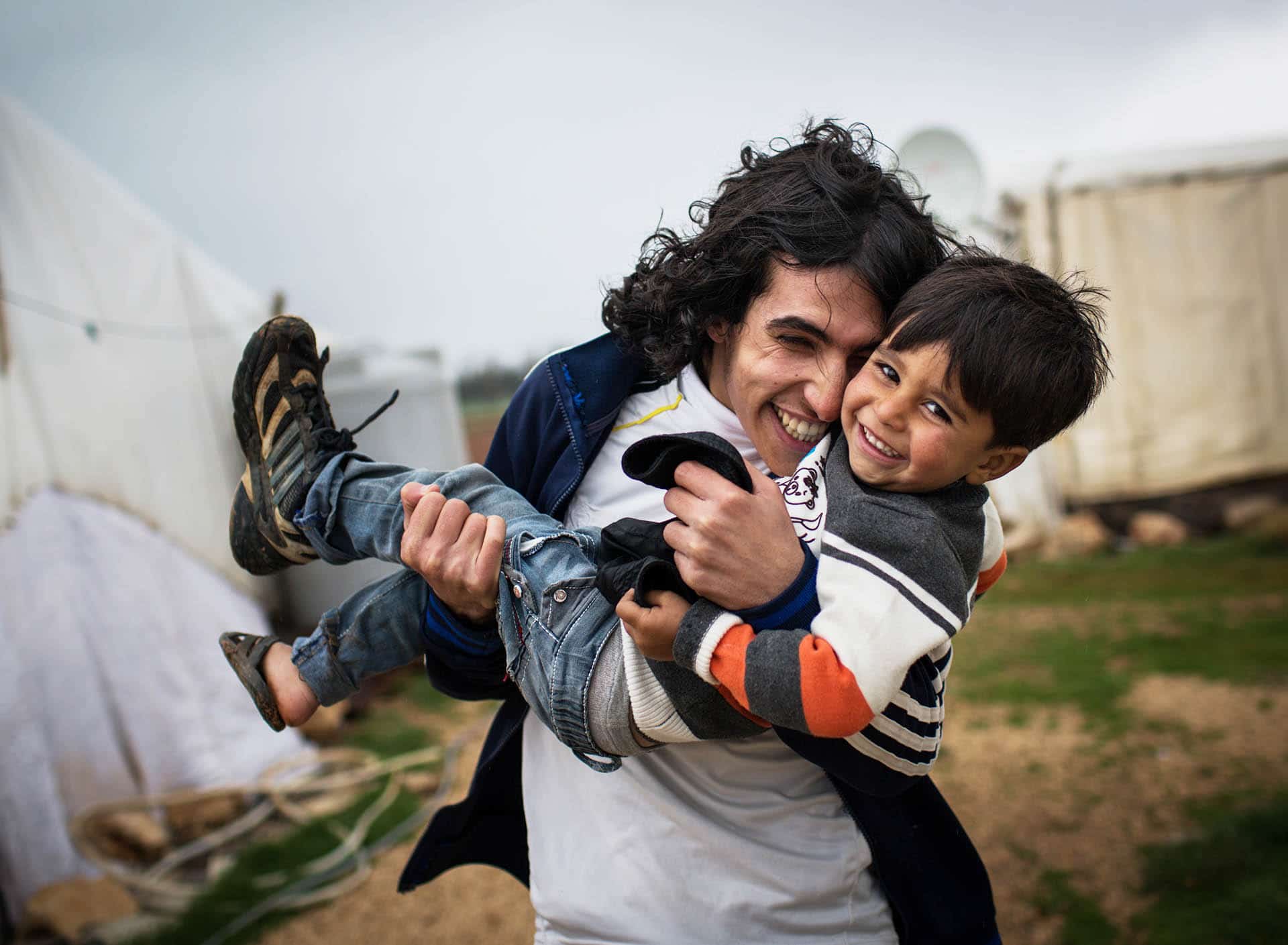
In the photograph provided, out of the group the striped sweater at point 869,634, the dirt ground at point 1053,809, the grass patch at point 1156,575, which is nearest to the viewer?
the striped sweater at point 869,634

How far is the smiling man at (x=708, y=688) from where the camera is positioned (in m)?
1.45

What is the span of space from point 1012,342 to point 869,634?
1.46 feet

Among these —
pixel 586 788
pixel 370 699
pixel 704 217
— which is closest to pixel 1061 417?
pixel 704 217

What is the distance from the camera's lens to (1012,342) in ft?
4.03

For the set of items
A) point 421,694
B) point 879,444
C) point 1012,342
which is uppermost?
point 1012,342

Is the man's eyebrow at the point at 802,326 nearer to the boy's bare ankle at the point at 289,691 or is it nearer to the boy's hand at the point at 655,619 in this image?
the boy's hand at the point at 655,619

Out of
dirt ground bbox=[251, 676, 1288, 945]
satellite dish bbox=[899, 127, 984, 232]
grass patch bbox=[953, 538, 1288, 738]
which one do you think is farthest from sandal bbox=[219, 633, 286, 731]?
satellite dish bbox=[899, 127, 984, 232]

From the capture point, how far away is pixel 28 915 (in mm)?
3232

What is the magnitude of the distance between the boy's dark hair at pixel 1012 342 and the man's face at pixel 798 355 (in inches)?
5.0

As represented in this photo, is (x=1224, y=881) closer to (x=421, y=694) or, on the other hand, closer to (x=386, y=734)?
(x=386, y=734)

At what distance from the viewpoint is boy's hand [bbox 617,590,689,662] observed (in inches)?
47.4

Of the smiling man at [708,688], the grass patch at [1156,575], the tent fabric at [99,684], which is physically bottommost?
the grass patch at [1156,575]

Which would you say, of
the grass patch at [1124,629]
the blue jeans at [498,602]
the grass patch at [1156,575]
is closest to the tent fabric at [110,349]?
the blue jeans at [498,602]

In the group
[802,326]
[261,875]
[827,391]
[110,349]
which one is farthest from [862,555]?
[110,349]
